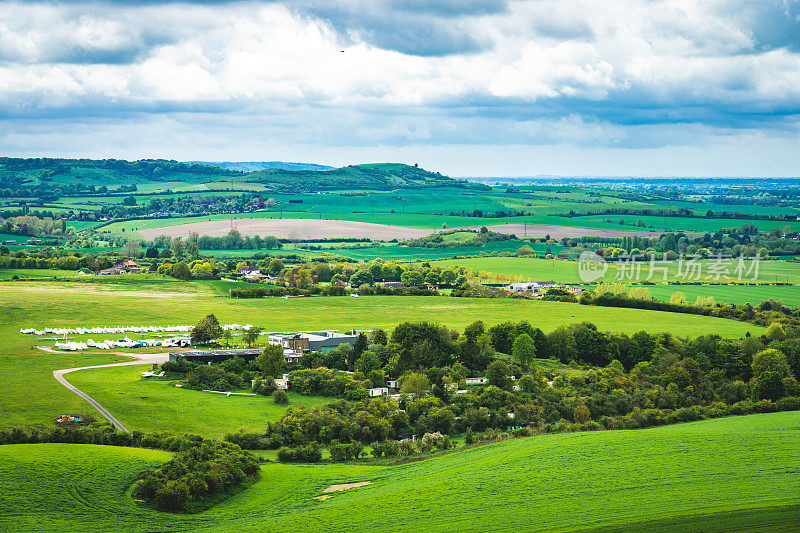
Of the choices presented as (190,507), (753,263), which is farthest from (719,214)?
(190,507)

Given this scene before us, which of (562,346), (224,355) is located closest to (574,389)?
(562,346)

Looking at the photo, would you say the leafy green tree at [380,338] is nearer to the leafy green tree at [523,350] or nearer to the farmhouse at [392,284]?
the leafy green tree at [523,350]

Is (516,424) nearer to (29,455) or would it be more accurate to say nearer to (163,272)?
(29,455)

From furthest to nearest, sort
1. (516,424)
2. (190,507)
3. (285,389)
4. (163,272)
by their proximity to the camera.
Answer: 1. (163,272)
2. (285,389)
3. (516,424)
4. (190,507)

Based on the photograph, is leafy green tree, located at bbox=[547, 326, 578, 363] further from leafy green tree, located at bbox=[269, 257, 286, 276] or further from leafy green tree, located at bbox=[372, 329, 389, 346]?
leafy green tree, located at bbox=[269, 257, 286, 276]
